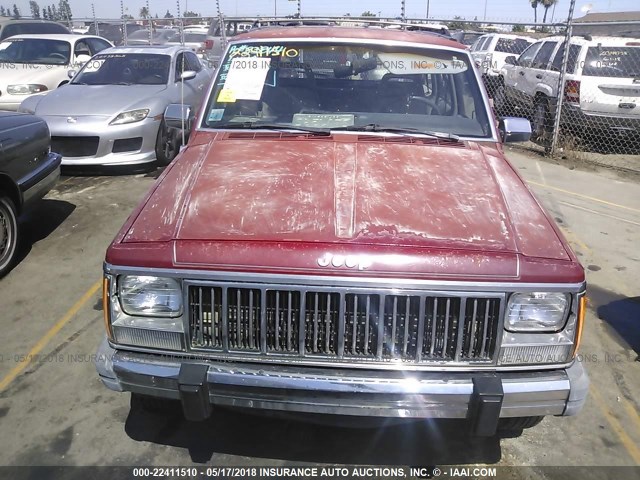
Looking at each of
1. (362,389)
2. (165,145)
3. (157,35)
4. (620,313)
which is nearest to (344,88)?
(362,389)

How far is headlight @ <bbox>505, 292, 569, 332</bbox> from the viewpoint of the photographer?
2.27 m

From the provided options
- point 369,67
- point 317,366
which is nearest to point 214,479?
point 317,366

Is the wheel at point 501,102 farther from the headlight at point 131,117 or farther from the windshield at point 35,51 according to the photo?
the windshield at point 35,51

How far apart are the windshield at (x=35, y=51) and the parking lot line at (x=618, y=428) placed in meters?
11.0

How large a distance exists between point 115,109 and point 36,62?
15.4ft

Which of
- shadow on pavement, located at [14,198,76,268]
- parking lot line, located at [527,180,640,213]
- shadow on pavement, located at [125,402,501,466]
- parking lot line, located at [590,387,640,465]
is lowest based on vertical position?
parking lot line, located at [527,180,640,213]

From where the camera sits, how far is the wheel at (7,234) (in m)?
4.63

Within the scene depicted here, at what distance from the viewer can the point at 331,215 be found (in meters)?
2.47

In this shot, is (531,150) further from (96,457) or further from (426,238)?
(96,457)

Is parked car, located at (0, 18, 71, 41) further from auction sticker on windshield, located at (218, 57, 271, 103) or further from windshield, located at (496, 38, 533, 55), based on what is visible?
auction sticker on windshield, located at (218, 57, 271, 103)

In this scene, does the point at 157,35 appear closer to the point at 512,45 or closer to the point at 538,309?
the point at 512,45

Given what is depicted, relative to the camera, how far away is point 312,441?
114 inches

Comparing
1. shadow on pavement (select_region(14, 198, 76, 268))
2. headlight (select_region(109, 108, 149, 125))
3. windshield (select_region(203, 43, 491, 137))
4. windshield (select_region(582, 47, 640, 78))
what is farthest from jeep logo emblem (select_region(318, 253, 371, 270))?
windshield (select_region(582, 47, 640, 78))

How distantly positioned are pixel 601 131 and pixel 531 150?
1230 millimetres
